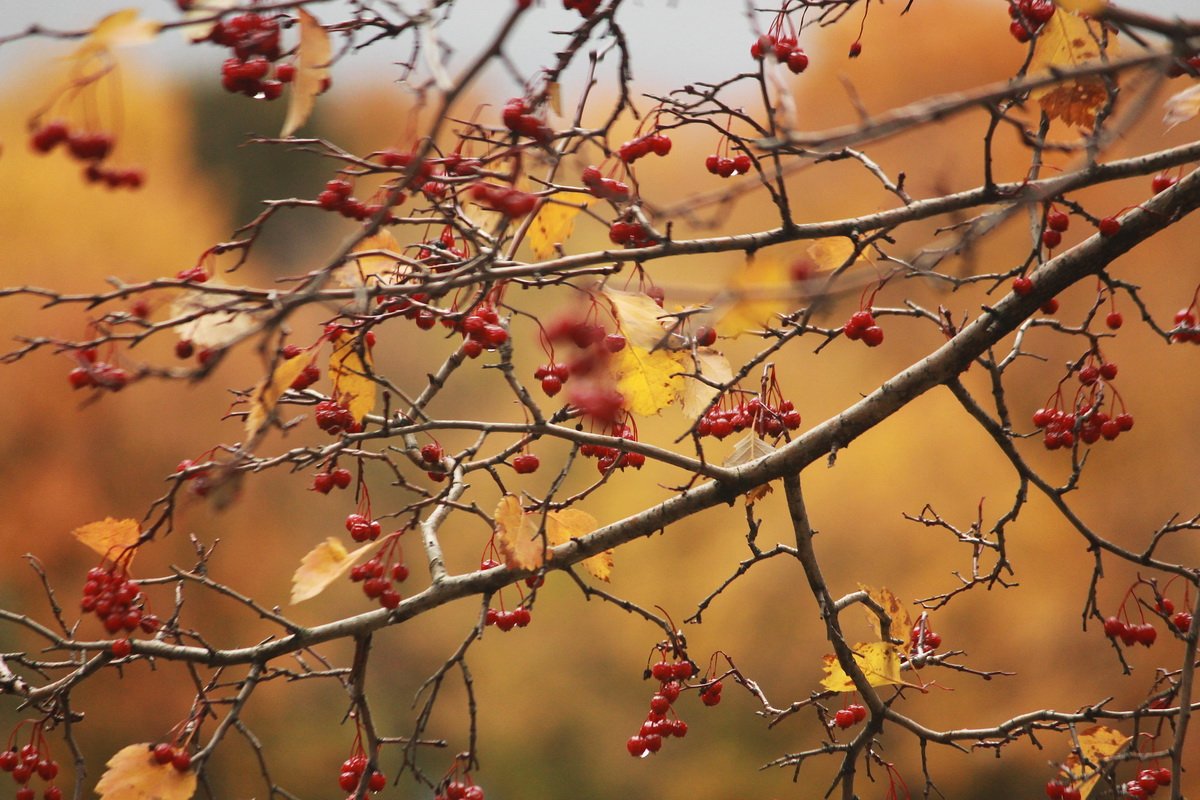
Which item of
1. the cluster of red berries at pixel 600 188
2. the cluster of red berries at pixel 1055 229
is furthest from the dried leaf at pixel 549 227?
the cluster of red berries at pixel 1055 229

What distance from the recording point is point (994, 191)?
0.69m

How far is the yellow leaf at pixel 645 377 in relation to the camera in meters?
0.76

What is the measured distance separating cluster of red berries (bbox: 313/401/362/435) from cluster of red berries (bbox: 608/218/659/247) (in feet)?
0.84

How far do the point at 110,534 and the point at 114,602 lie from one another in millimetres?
63

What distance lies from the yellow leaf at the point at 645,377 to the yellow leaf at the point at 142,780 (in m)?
0.43

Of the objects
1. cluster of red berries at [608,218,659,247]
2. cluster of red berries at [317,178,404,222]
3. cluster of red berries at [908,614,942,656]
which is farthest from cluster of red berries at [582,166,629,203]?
cluster of red berries at [908,614,942,656]

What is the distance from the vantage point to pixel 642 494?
2076mm

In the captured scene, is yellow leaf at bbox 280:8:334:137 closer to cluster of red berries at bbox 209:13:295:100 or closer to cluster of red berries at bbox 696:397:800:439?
cluster of red berries at bbox 209:13:295:100

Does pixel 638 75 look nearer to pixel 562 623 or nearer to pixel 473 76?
pixel 562 623

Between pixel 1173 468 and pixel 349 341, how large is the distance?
5.53 feet

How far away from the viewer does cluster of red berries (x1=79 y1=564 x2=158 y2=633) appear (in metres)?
0.72

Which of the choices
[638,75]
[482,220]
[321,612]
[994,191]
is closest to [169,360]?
[321,612]

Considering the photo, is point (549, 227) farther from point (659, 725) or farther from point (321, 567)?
point (659, 725)

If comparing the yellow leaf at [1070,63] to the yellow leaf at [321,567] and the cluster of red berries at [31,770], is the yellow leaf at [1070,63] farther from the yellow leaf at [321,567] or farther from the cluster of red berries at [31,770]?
the cluster of red berries at [31,770]
